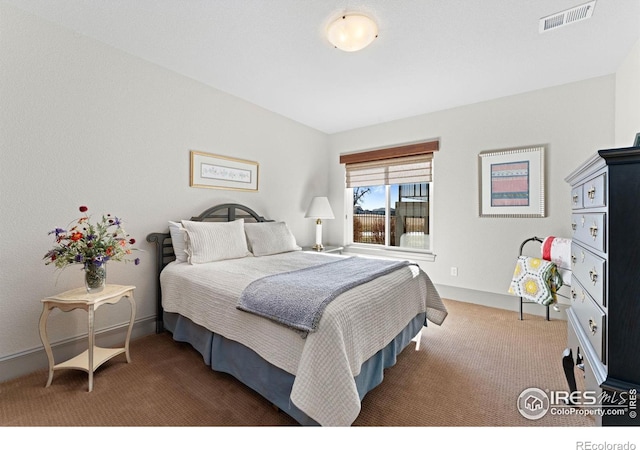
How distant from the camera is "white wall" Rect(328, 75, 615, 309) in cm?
289

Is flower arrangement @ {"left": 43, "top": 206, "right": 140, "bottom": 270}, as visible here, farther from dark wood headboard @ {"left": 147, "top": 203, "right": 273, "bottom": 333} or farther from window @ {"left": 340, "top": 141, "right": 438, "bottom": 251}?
window @ {"left": 340, "top": 141, "right": 438, "bottom": 251}

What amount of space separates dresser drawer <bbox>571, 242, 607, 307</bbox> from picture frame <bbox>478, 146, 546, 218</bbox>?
6.44 feet

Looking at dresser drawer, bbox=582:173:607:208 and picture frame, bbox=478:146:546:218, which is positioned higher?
picture frame, bbox=478:146:546:218

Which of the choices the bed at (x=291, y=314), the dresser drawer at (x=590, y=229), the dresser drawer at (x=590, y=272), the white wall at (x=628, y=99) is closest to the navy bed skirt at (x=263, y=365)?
the bed at (x=291, y=314)

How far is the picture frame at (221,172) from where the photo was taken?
2977 mm

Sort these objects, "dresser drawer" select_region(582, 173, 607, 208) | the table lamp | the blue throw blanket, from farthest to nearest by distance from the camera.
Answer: the table lamp, the blue throw blanket, "dresser drawer" select_region(582, 173, 607, 208)

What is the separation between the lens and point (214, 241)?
8.80 ft

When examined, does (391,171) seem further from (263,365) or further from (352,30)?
(263,365)

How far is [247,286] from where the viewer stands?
1851 mm

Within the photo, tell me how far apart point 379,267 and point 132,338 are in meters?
2.34

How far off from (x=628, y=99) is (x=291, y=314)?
3.43 meters

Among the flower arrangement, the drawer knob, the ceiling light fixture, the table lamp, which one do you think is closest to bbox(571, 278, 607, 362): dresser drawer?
the drawer knob

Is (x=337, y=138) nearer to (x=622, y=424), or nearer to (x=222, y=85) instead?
(x=222, y=85)

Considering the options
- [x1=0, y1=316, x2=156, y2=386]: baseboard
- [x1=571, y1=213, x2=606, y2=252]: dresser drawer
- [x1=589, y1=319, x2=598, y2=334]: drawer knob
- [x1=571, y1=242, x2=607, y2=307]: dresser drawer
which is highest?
[x1=571, y1=213, x2=606, y2=252]: dresser drawer
